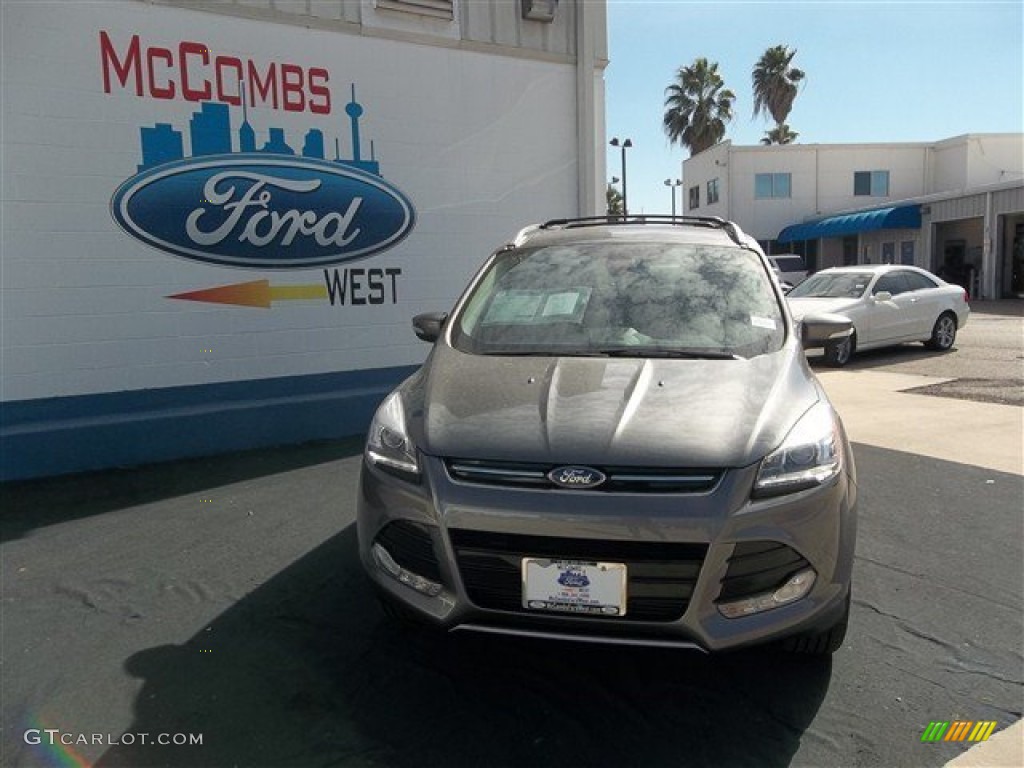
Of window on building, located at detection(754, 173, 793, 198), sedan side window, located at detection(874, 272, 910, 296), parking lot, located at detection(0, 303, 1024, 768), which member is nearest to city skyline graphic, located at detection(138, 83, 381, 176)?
parking lot, located at detection(0, 303, 1024, 768)

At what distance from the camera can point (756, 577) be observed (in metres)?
2.39

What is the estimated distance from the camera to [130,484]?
536cm

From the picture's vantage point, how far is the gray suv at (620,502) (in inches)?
92.7

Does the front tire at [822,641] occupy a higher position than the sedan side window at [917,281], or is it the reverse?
the sedan side window at [917,281]

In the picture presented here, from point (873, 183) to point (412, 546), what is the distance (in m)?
37.1

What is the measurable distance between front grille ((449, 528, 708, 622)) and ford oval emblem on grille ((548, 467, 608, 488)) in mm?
175

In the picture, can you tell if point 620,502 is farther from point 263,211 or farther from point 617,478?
→ point 263,211

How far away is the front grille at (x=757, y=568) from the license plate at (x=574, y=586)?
1.09 ft

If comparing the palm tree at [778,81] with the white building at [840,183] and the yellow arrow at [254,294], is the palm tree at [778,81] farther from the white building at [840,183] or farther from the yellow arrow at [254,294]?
the yellow arrow at [254,294]

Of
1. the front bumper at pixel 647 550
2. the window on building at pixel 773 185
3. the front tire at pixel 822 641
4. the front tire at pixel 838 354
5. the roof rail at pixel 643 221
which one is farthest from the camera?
the window on building at pixel 773 185

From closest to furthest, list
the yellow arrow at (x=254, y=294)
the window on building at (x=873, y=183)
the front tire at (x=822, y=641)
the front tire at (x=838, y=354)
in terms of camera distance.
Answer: the front tire at (x=822, y=641) < the yellow arrow at (x=254, y=294) < the front tire at (x=838, y=354) < the window on building at (x=873, y=183)

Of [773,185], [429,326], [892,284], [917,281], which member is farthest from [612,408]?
[773,185]
